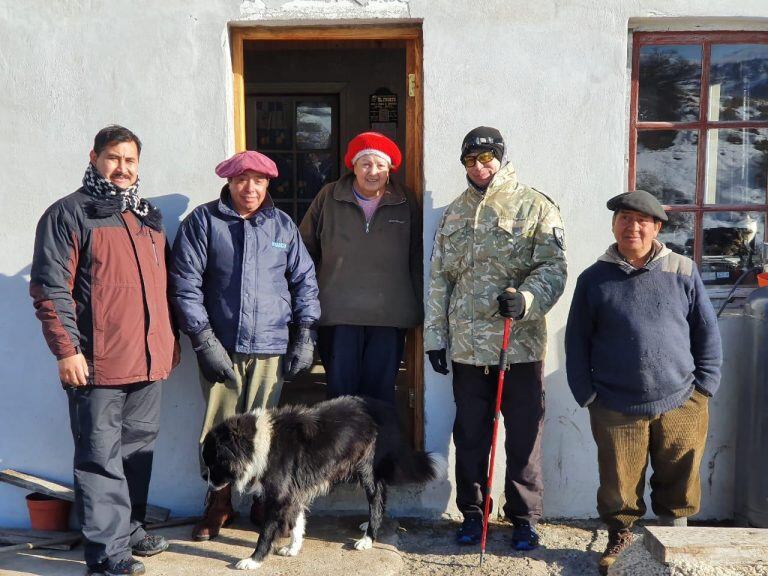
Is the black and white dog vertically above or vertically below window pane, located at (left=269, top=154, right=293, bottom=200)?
below

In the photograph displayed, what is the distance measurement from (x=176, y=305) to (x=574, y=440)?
2.25 meters

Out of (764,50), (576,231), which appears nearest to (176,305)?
(576,231)

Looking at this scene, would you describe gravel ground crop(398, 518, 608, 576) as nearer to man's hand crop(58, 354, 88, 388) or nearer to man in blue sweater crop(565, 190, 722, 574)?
man in blue sweater crop(565, 190, 722, 574)

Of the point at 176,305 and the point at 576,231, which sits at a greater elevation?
the point at 576,231

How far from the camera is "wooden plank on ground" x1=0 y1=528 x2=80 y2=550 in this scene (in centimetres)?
385

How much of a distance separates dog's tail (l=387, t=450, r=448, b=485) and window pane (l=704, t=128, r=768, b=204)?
2.12m

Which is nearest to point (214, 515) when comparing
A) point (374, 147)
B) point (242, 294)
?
point (242, 294)

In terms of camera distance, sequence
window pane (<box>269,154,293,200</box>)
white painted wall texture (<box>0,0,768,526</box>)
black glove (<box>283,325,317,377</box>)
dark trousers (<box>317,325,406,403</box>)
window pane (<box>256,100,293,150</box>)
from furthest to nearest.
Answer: window pane (<box>269,154,293,200</box>)
window pane (<box>256,100,293,150</box>)
dark trousers (<box>317,325,406,403</box>)
white painted wall texture (<box>0,0,768,526</box>)
black glove (<box>283,325,317,377</box>)

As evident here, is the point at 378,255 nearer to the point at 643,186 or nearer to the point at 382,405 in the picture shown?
the point at 382,405

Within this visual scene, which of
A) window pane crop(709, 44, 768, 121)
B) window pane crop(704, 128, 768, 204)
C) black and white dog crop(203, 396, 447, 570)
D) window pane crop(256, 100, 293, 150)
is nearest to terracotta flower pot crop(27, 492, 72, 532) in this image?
black and white dog crop(203, 396, 447, 570)

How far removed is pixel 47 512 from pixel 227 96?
2.43 m

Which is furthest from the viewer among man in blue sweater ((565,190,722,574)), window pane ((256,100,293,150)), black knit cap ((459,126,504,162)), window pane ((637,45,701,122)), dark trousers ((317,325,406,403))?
window pane ((256,100,293,150))

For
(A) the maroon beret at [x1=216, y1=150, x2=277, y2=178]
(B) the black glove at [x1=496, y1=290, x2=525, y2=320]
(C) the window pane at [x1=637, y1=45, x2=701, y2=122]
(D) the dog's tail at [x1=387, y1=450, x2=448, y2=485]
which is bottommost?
(D) the dog's tail at [x1=387, y1=450, x2=448, y2=485]

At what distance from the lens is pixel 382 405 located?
152 inches
